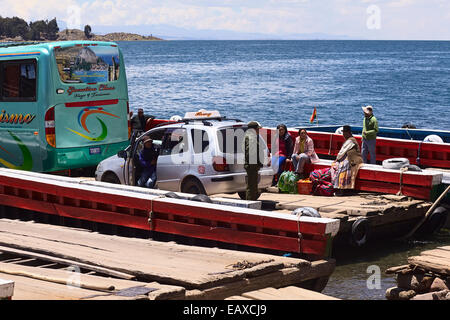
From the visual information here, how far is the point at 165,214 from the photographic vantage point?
13.1m

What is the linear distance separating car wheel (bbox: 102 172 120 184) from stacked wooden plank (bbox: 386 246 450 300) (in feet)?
23.4

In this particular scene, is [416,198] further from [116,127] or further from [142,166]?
[116,127]

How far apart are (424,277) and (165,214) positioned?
447cm

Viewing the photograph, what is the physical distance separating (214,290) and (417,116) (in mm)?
53871

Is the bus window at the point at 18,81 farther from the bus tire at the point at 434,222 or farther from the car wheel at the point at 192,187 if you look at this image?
the bus tire at the point at 434,222

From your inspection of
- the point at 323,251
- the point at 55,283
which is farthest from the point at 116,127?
the point at 55,283

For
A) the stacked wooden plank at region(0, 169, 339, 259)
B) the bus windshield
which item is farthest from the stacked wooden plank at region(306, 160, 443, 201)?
the bus windshield

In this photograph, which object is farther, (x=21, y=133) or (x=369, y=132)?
(x=369, y=132)

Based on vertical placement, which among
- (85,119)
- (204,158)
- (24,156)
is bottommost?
(24,156)

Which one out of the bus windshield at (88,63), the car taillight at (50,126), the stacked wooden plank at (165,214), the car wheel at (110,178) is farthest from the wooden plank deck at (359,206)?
the bus windshield at (88,63)

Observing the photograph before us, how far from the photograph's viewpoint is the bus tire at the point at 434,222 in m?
15.5

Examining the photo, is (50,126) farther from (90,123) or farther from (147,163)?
(147,163)

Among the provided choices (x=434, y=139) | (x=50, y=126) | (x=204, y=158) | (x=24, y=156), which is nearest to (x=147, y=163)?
(x=204, y=158)

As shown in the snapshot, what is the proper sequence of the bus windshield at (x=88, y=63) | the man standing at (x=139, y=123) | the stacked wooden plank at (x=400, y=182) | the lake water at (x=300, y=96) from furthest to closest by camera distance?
the lake water at (x=300, y=96) → the man standing at (x=139, y=123) → the bus windshield at (x=88, y=63) → the stacked wooden plank at (x=400, y=182)
